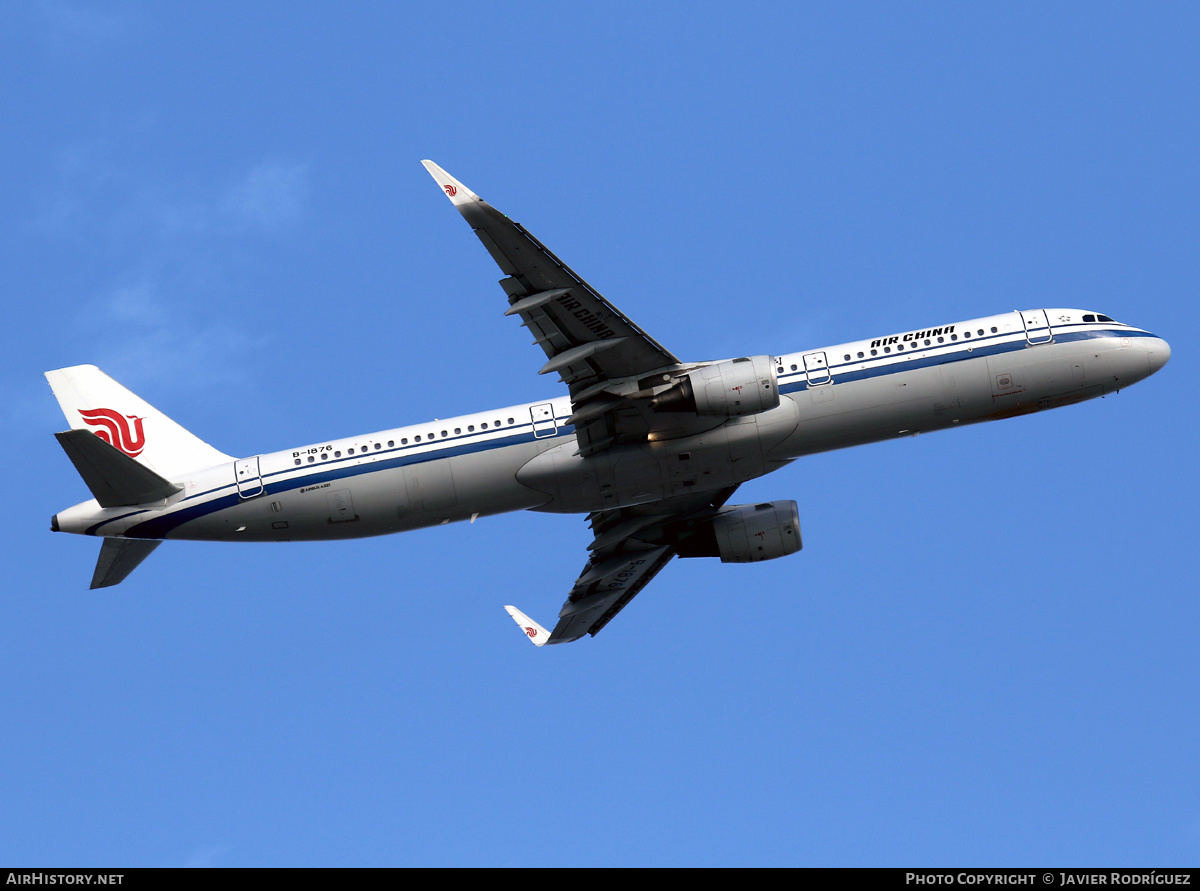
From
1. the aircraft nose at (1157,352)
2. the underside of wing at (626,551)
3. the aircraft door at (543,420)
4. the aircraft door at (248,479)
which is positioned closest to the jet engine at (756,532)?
the underside of wing at (626,551)

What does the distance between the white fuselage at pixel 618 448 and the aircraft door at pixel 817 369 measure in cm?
5

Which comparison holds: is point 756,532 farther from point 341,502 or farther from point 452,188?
point 452,188

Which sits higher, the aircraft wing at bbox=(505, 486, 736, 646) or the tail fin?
the tail fin

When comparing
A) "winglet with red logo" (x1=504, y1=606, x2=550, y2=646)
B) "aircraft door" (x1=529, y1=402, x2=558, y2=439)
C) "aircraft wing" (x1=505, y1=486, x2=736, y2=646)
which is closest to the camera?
"aircraft door" (x1=529, y1=402, x2=558, y2=439)

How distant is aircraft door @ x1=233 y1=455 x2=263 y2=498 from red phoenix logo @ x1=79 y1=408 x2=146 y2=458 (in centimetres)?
471

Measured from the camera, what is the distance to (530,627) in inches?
2019

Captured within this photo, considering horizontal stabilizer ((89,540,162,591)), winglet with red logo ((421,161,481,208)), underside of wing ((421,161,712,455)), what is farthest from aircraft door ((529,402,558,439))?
horizontal stabilizer ((89,540,162,591))

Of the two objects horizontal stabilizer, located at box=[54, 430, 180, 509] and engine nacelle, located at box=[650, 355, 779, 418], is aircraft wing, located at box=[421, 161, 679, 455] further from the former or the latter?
horizontal stabilizer, located at box=[54, 430, 180, 509]

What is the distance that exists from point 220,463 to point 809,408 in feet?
69.1

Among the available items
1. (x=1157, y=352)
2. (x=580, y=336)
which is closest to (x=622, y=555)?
(x=580, y=336)

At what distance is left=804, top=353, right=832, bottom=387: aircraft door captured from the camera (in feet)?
133

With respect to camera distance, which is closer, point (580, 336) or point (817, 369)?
point (580, 336)

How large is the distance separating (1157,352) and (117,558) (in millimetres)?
37640
